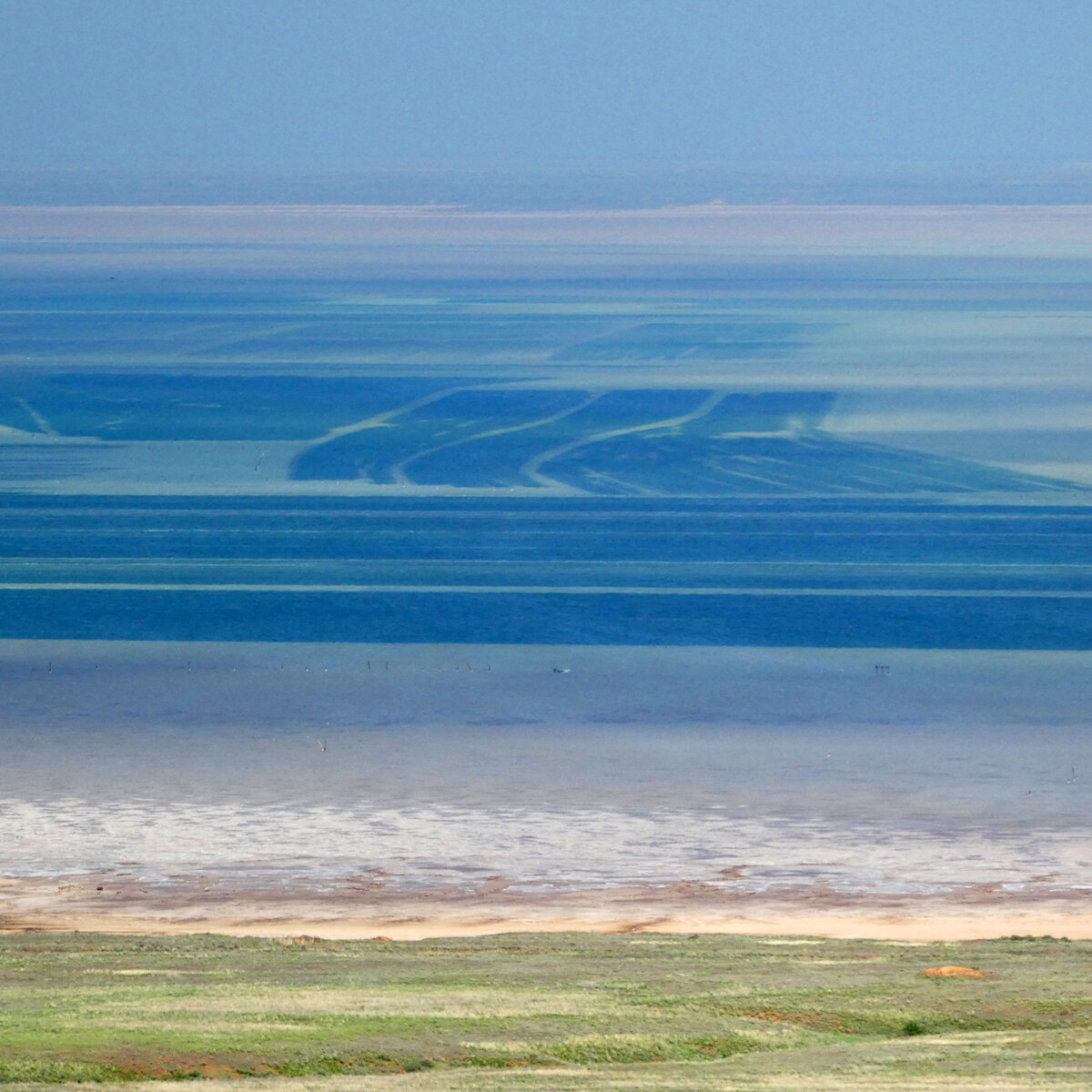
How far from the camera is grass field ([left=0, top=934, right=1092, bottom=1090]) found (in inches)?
465

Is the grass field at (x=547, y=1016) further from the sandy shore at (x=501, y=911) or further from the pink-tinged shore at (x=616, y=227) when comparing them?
the pink-tinged shore at (x=616, y=227)

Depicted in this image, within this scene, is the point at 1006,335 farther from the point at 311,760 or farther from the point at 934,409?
the point at 311,760

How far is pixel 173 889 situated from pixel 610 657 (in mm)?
10392

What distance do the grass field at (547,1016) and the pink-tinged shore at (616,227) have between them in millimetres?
85187

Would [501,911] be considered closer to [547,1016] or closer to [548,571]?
[547,1016]

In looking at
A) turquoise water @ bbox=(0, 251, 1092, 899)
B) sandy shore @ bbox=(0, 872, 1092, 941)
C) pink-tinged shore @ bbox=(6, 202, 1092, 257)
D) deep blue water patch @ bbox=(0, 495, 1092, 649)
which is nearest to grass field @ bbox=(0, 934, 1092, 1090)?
sandy shore @ bbox=(0, 872, 1092, 941)

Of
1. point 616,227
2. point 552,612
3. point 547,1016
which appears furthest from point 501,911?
point 616,227

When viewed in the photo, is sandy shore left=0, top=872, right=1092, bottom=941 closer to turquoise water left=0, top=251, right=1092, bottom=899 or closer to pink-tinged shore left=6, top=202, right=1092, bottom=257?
turquoise water left=0, top=251, right=1092, bottom=899

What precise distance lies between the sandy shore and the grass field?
6.73ft

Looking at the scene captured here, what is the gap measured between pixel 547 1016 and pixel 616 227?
112 metres

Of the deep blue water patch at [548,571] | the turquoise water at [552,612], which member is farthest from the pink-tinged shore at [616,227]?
the deep blue water patch at [548,571]

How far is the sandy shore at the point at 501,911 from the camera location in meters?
18.1

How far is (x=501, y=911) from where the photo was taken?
743 inches

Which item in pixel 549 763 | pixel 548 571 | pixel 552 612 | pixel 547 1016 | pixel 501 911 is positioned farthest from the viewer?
pixel 548 571
